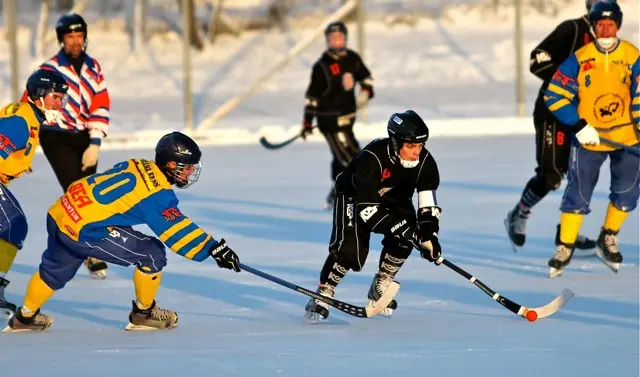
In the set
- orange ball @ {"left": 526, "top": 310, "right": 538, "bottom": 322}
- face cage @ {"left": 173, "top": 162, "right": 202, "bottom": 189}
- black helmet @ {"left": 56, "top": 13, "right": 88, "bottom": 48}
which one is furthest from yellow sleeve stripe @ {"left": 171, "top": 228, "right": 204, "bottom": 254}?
black helmet @ {"left": 56, "top": 13, "right": 88, "bottom": 48}

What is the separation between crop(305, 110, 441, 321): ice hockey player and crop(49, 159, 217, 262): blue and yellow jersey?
0.64 metres

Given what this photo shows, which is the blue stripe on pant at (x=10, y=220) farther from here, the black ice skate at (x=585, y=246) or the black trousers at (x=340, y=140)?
the black trousers at (x=340, y=140)

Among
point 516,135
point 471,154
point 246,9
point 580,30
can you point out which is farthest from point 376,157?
point 246,9

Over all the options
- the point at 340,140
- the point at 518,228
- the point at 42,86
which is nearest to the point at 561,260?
the point at 518,228

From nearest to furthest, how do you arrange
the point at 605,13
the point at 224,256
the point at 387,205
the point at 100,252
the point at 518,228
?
the point at 224,256, the point at 100,252, the point at 387,205, the point at 605,13, the point at 518,228

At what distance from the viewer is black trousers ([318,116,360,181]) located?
9.12 metres

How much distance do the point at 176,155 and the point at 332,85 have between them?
436 cm

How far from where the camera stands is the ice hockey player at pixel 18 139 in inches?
212

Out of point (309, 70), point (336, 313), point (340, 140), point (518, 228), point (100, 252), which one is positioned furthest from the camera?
point (309, 70)

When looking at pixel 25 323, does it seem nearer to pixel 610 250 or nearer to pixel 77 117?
pixel 77 117

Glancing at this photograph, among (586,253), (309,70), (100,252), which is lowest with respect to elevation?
(309,70)

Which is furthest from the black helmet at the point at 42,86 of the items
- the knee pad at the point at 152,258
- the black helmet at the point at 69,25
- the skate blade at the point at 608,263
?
the skate blade at the point at 608,263

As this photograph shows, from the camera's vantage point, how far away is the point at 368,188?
5164 mm

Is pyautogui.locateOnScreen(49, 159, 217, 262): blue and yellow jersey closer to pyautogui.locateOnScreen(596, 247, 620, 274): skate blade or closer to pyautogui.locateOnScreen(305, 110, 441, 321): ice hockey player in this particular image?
pyautogui.locateOnScreen(305, 110, 441, 321): ice hockey player
